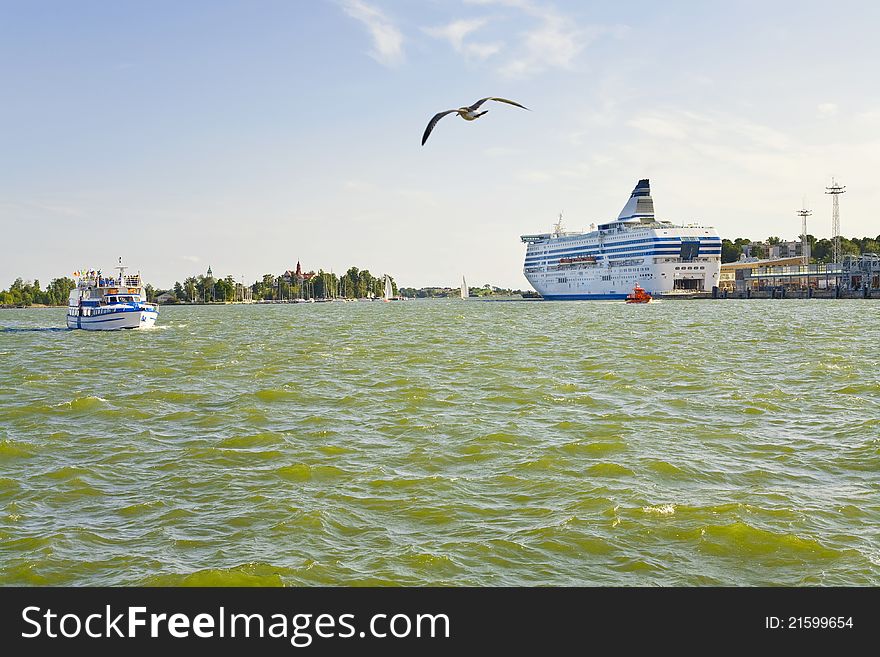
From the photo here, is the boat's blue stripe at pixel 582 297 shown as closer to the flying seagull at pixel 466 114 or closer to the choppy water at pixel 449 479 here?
the choppy water at pixel 449 479

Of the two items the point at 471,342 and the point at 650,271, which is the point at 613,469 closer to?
the point at 471,342

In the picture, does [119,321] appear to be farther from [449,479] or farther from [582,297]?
[582,297]

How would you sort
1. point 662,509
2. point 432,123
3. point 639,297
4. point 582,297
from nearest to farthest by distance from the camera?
1. point 662,509
2. point 432,123
3. point 639,297
4. point 582,297

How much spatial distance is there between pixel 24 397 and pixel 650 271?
422 feet

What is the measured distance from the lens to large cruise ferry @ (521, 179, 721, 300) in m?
144

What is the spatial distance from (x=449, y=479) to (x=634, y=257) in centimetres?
13857

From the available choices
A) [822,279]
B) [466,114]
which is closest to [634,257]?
[822,279]

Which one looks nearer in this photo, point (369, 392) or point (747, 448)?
point (747, 448)

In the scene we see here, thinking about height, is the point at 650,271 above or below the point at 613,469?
above

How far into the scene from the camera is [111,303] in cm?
6975

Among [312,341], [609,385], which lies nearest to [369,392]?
[609,385]

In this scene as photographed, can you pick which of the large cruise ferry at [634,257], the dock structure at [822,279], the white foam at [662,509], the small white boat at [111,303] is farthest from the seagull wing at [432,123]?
the large cruise ferry at [634,257]

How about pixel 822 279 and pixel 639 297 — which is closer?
pixel 639 297
